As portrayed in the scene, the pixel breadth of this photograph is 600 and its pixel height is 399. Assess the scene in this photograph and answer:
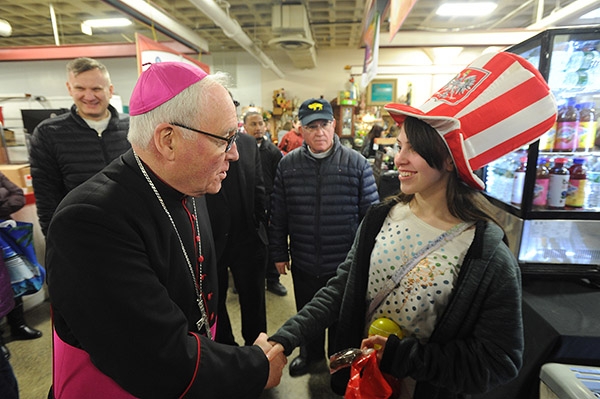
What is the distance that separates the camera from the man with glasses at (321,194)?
2.22m

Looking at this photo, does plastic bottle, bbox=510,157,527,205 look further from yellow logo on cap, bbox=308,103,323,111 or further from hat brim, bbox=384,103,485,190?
yellow logo on cap, bbox=308,103,323,111

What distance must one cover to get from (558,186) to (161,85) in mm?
2089

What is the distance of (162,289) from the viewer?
85cm

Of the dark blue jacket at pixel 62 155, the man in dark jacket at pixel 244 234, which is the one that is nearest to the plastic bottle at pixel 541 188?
the man in dark jacket at pixel 244 234

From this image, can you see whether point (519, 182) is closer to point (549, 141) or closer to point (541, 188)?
point (541, 188)

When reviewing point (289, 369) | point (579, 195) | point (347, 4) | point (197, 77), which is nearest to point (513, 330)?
point (197, 77)

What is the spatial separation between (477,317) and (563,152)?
1.44m

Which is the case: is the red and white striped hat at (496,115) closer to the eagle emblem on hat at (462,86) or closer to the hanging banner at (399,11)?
the eagle emblem on hat at (462,86)

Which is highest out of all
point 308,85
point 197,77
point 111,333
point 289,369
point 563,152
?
point 308,85

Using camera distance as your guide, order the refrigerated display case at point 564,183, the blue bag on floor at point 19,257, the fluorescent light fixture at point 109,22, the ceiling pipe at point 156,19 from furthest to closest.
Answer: the fluorescent light fixture at point 109,22
the ceiling pipe at point 156,19
the blue bag on floor at point 19,257
the refrigerated display case at point 564,183

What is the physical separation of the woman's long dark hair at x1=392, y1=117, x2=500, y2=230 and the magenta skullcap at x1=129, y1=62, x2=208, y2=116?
72 centimetres

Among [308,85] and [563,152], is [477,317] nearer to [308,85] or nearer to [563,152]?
→ [563,152]

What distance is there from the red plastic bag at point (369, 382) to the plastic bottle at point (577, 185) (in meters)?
1.61

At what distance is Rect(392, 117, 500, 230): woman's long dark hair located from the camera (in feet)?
3.60
